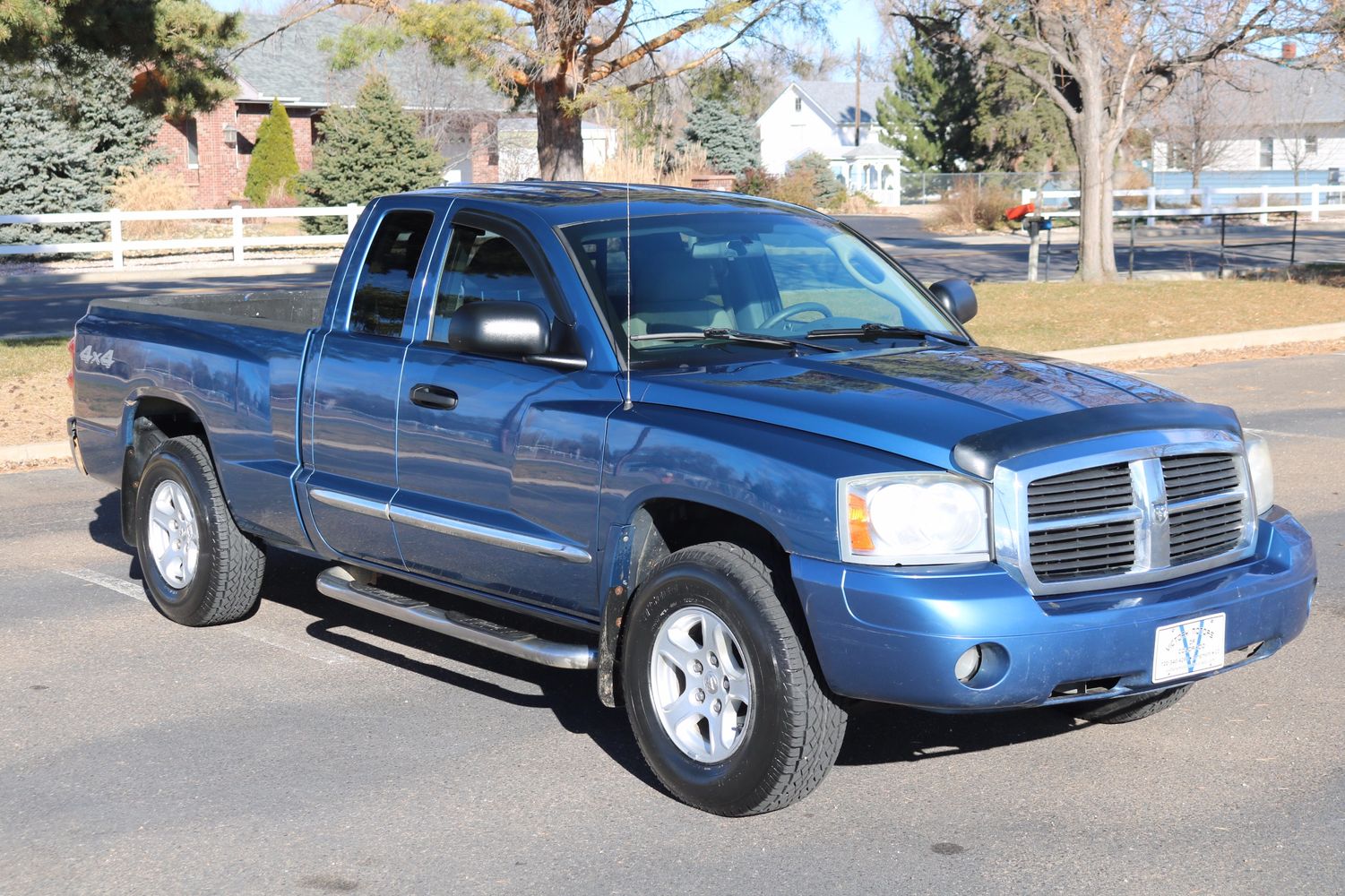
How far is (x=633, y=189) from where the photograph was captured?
6.28 meters

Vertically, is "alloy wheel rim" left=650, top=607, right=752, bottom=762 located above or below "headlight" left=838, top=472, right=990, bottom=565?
below

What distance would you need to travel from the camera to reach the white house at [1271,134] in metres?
60.4

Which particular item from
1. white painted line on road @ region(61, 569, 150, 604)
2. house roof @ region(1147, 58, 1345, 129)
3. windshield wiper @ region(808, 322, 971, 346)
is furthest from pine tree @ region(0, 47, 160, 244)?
house roof @ region(1147, 58, 1345, 129)

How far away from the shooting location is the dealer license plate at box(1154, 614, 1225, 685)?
460 centimetres

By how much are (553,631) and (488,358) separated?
1.61m

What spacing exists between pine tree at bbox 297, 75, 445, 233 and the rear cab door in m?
32.7

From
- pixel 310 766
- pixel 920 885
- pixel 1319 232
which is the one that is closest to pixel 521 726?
pixel 310 766

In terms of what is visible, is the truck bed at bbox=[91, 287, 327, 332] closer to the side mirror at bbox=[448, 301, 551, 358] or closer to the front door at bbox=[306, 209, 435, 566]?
the front door at bbox=[306, 209, 435, 566]

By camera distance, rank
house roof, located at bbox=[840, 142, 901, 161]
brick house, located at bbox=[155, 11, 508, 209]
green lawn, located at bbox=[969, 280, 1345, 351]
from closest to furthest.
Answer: green lawn, located at bbox=[969, 280, 1345, 351] → brick house, located at bbox=[155, 11, 508, 209] → house roof, located at bbox=[840, 142, 901, 161]

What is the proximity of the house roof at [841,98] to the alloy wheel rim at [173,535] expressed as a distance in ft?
284

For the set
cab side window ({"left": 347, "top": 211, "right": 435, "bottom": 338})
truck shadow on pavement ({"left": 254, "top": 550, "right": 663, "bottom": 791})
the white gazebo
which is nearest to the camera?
truck shadow on pavement ({"left": 254, "top": 550, "right": 663, "bottom": 791})

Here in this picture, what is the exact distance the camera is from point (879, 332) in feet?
18.8

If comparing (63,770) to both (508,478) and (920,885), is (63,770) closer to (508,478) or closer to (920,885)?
(508,478)

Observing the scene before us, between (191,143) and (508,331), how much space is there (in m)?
41.6
